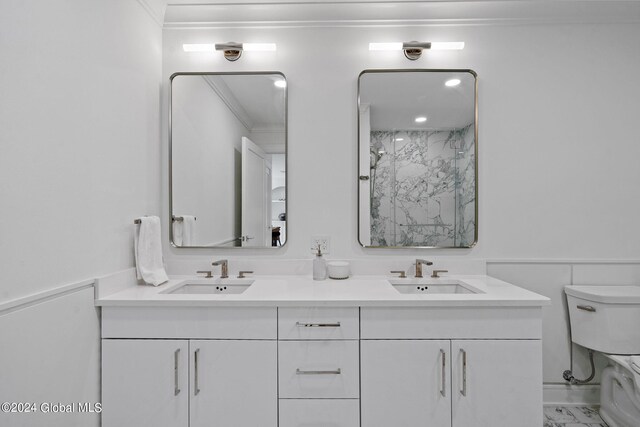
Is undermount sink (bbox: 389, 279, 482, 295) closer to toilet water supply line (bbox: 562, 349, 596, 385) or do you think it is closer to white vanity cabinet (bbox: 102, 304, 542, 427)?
white vanity cabinet (bbox: 102, 304, 542, 427)

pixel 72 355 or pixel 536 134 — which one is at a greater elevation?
pixel 536 134

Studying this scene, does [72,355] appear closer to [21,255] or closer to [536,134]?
[21,255]

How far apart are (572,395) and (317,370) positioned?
1.63 meters

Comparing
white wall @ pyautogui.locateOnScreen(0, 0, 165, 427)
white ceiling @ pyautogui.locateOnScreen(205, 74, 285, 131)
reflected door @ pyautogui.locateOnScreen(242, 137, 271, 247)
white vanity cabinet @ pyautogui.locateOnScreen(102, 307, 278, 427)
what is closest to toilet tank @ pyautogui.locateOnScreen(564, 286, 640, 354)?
white vanity cabinet @ pyautogui.locateOnScreen(102, 307, 278, 427)

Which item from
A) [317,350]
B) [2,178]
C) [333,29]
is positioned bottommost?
[317,350]

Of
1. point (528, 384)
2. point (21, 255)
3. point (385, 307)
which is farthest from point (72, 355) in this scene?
point (528, 384)

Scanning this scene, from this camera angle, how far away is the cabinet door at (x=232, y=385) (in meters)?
1.36

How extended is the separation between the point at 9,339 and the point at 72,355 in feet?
0.94

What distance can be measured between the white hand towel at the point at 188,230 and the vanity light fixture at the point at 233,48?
99 centimetres

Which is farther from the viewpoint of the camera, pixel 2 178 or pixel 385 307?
pixel 385 307

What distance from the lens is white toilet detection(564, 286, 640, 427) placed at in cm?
163

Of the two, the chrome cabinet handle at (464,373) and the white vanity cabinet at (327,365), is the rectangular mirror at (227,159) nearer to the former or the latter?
the white vanity cabinet at (327,365)

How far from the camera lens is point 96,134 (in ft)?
4.50

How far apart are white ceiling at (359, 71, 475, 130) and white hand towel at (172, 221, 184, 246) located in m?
1.29
